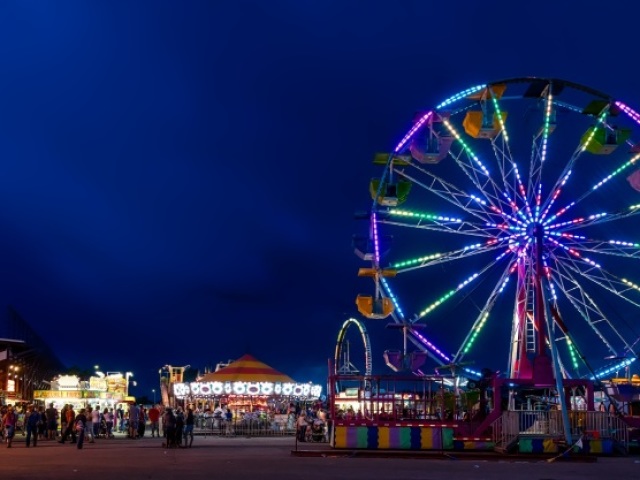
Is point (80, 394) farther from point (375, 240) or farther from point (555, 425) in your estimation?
point (555, 425)

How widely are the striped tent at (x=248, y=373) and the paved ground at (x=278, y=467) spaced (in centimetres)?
2479

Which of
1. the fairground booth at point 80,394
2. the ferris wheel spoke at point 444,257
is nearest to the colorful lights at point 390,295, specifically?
the ferris wheel spoke at point 444,257

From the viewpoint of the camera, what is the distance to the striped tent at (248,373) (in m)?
49.0

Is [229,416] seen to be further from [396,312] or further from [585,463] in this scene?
[585,463]

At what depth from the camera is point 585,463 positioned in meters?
21.7

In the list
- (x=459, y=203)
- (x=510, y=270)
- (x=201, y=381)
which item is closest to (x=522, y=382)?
(x=510, y=270)

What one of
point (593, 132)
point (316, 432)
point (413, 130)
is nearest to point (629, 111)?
point (593, 132)

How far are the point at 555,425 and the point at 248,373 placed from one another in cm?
2650

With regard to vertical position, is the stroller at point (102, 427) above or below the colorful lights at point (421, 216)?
below

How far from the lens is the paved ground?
16500 mm

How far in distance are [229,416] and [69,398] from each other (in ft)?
74.2

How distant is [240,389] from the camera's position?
161 ft

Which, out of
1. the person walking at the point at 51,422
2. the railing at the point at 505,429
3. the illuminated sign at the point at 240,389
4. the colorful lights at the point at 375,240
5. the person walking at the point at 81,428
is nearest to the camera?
the railing at the point at 505,429

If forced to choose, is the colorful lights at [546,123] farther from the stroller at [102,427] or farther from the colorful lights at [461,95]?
the stroller at [102,427]
